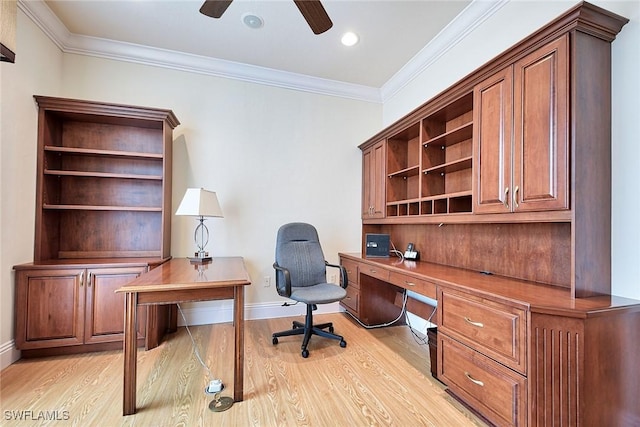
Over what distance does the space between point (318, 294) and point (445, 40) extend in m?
2.67

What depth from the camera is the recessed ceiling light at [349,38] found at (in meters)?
2.75

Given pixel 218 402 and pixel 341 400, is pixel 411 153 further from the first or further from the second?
pixel 218 402

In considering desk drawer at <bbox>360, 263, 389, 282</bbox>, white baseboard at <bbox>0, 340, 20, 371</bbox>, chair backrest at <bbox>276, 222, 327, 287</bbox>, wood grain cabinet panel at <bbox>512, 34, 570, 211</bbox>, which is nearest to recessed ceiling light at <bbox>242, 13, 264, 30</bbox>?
chair backrest at <bbox>276, 222, 327, 287</bbox>

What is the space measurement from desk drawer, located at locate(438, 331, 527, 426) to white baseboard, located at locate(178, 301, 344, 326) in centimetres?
192

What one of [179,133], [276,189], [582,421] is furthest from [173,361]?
[582,421]

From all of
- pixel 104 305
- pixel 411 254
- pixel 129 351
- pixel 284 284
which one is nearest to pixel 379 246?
pixel 411 254

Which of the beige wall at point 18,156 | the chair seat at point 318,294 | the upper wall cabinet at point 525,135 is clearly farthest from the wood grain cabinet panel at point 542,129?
the beige wall at point 18,156

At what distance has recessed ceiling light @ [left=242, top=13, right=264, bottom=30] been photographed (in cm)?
251

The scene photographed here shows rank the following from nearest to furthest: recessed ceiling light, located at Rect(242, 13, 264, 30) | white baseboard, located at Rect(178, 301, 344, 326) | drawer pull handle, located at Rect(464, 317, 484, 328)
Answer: drawer pull handle, located at Rect(464, 317, 484, 328) < recessed ceiling light, located at Rect(242, 13, 264, 30) < white baseboard, located at Rect(178, 301, 344, 326)

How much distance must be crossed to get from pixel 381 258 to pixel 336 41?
7.49 ft

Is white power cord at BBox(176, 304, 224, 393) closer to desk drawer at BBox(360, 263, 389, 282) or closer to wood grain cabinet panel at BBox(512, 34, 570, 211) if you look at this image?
desk drawer at BBox(360, 263, 389, 282)

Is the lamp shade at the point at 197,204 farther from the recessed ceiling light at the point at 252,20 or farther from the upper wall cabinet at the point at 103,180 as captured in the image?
the recessed ceiling light at the point at 252,20

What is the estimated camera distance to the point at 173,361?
2350 mm

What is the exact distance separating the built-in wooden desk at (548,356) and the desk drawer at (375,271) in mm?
931
